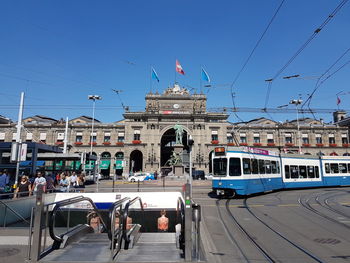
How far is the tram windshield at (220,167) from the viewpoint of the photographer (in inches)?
666

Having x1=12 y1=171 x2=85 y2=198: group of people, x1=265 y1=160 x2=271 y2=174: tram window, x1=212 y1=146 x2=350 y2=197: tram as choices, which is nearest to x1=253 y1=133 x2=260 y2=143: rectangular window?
x1=212 y1=146 x2=350 y2=197: tram

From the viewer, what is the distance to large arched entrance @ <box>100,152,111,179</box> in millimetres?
64875

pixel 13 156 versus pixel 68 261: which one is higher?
pixel 13 156

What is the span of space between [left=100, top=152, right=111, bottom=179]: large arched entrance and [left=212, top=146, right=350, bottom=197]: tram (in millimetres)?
50413

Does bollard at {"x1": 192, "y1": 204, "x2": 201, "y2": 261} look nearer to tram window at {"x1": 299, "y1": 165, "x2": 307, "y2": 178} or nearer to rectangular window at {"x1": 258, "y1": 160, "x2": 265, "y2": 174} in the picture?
rectangular window at {"x1": 258, "y1": 160, "x2": 265, "y2": 174}

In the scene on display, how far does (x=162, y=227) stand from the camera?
932 centimetres

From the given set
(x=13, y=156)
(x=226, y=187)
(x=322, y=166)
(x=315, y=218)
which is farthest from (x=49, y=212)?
(x=322, y=166)

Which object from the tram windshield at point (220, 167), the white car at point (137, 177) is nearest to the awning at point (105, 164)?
the white car at point (137, 177)

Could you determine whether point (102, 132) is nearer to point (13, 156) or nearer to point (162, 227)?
point (13, 156)

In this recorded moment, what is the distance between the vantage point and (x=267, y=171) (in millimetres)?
19250

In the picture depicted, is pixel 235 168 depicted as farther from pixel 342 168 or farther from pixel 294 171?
pixel 342 168

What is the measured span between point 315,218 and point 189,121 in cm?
5224

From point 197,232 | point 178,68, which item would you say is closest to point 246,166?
point 197,232

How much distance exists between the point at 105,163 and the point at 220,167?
52685 mm
